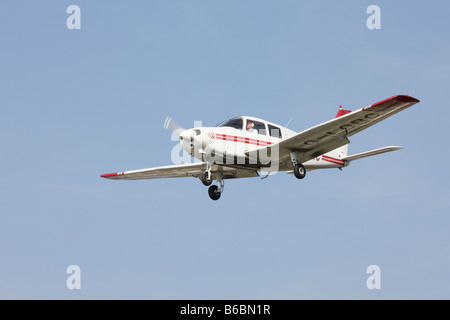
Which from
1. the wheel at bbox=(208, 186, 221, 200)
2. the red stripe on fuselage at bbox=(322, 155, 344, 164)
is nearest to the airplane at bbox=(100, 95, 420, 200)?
the wheel at bbox=(208, 186, 221, 200)

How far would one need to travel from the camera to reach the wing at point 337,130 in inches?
971

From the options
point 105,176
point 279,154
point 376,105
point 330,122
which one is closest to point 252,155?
point 279,154

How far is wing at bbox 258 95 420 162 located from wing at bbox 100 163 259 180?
2.20 metres

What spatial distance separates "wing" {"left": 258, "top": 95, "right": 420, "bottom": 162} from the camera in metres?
24.7

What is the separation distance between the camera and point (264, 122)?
28.2 m

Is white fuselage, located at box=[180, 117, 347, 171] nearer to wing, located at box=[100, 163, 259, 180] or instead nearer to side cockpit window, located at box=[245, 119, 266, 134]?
side cockpit window, located at box=[245, 119, 266, 134]

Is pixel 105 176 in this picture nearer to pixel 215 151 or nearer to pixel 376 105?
pixel 215 151

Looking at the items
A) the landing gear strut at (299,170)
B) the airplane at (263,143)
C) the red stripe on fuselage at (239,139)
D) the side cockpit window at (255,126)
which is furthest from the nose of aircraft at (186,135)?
the landing gear strut at (299,170)

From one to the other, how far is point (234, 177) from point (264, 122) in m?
3.38

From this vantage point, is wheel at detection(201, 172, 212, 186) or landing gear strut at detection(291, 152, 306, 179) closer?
landing gear strut at detection(291, 152, 306, 179)

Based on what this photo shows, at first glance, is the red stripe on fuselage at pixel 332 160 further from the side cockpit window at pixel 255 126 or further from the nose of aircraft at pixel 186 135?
the nose of aircraft at pixel 186 135

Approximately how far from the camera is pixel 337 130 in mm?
26906

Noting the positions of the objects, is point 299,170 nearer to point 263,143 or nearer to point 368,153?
point 263,143

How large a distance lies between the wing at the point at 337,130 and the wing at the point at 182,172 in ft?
7.22
